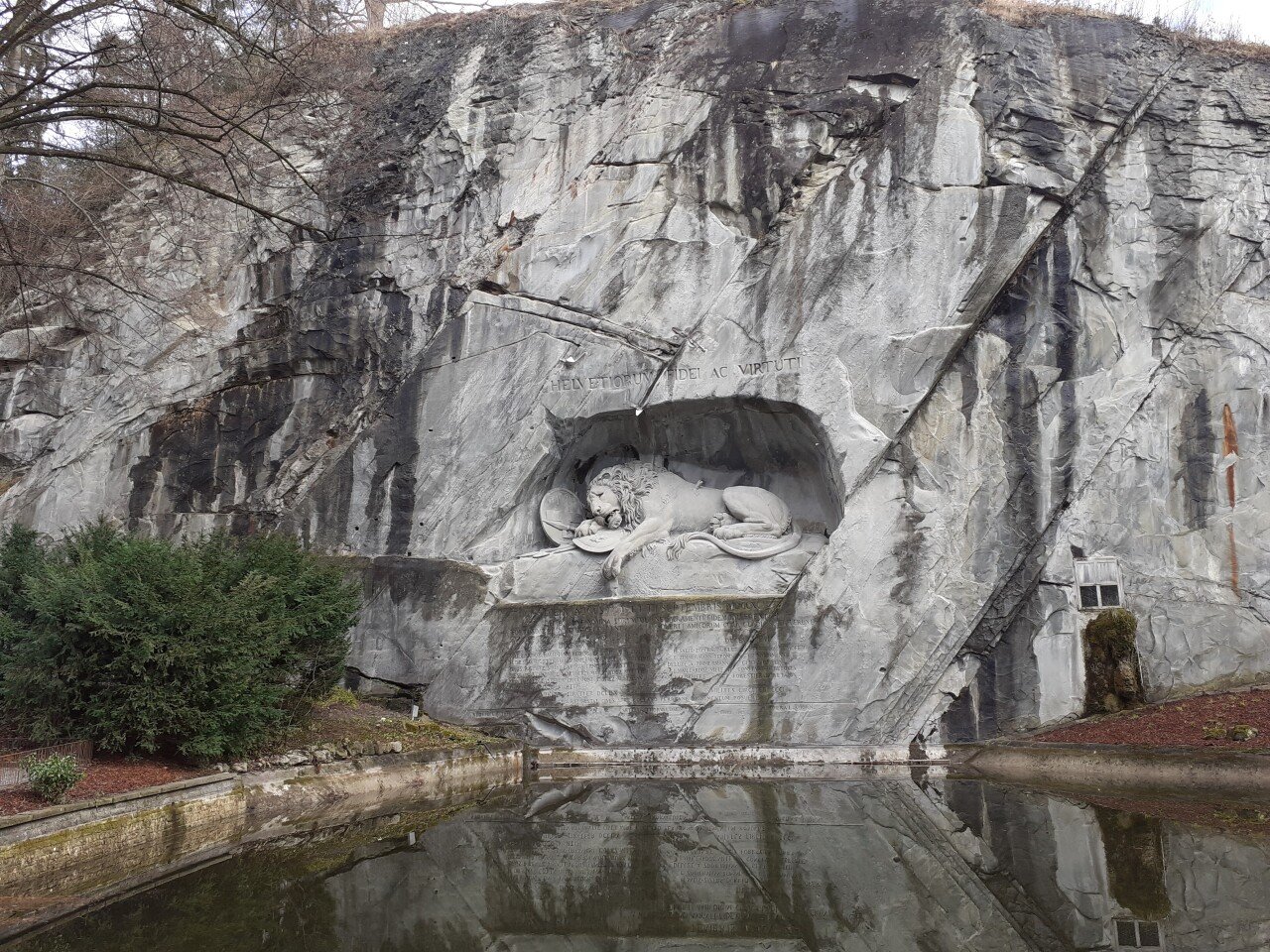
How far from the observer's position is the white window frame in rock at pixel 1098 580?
11883mm

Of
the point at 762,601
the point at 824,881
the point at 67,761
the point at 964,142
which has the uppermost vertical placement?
the point at 964,142

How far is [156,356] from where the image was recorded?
1583 centimetres

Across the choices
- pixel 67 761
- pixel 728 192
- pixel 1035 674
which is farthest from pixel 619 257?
pixel 67 761

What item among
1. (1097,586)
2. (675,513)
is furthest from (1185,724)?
(675,513)

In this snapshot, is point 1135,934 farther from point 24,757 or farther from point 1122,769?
point 24,757

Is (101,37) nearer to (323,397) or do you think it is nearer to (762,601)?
(323,397)

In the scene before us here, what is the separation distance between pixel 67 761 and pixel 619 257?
8.67 m

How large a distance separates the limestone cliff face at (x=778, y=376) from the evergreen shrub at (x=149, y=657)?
3.57 meters

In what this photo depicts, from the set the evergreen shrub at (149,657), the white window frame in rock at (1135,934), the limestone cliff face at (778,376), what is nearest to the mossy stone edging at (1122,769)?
the limestone cliff face at (778,376)

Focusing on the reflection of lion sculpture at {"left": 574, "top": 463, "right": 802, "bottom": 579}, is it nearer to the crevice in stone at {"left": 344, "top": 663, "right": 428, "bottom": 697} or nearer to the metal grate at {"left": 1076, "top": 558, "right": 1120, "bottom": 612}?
the crevice in stone at {"left": 344, "top": 663, "right": 428, "bottom": 697}

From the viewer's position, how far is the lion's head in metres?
13.4

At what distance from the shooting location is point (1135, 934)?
5.16 meters

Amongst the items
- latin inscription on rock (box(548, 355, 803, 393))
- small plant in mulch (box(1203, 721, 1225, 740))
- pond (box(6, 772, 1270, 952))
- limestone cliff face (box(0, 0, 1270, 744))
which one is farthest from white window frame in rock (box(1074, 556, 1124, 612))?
latin inscription on rock (box(548, 355, 803, 393))

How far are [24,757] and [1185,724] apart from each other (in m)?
9.71
